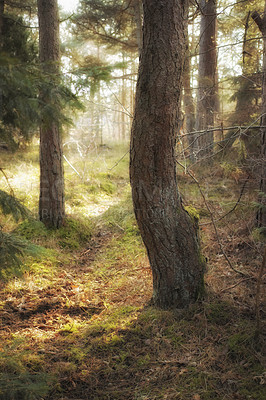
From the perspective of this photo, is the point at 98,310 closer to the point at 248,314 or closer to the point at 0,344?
the point at 0,344

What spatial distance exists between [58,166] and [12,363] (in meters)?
4.18

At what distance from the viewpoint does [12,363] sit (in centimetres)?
290

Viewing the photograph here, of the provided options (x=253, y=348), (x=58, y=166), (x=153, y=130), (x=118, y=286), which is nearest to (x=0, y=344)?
(x=118, y=286)

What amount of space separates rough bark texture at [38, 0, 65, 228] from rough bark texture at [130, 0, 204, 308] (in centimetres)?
289

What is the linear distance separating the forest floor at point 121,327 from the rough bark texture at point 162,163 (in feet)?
1.32

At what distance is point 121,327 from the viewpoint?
12.0ft

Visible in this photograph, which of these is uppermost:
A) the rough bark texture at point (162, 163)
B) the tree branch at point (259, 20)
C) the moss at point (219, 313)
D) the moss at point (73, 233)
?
the tree branch at point (259, 20)

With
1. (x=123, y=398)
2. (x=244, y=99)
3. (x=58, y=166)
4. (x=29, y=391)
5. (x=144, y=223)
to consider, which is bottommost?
(x=123, y=398)

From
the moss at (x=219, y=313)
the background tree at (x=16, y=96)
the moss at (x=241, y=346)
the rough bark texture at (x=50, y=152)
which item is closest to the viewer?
the background tree at (x=16, y=96)

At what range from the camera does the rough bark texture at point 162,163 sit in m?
3.17

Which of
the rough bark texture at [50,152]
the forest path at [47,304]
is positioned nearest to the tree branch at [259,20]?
the rough bark texture at [50,152]

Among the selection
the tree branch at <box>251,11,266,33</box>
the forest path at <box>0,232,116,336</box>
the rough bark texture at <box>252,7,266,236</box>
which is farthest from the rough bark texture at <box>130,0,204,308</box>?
the tree branch at <box>251,11,266,33</box>

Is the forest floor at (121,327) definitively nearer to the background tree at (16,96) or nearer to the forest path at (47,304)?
the forest path at (47,304)

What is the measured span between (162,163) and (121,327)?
215 centimetres
